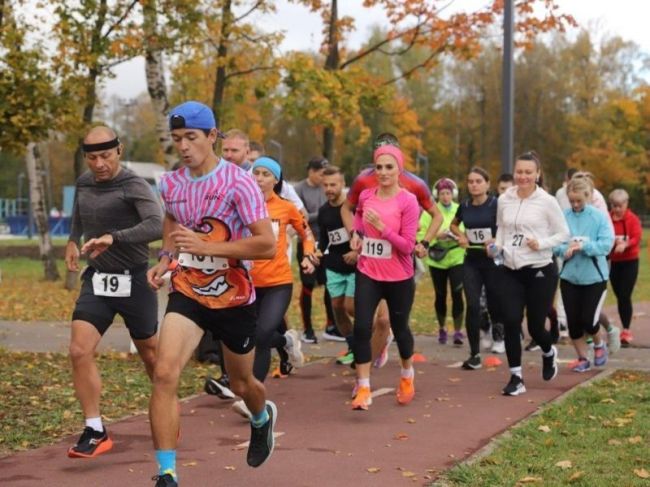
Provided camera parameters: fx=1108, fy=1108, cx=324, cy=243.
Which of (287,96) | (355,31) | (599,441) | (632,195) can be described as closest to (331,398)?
(599,441)

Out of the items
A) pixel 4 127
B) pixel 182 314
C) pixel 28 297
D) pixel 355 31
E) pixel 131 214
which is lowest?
pixel 28 297

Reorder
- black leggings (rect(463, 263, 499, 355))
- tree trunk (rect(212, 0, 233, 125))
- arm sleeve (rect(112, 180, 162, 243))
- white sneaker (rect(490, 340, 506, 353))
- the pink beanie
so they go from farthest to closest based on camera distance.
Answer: tree trunk (rect(212, 0, 233, 125)), white sneaker (rect(490, 340, 506, 353)), black leggings (rect(463, 263, 499, 355)), the pink beanie, arm sleeve (rect(112, 180, 162, 243))

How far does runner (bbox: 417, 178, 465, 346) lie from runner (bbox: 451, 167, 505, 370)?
1089 mm

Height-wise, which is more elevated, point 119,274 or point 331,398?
point 119,274

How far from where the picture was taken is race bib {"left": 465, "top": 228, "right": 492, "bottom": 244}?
11141mm

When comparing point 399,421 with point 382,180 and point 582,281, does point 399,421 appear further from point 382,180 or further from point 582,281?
point 582,281

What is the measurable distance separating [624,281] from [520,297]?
4071mm

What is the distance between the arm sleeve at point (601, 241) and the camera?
34.1ft

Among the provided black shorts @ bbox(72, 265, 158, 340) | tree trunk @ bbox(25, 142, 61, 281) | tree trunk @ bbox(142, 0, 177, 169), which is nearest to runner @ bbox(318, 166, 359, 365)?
black shorts @ bbox(72, 265, 158, 340)

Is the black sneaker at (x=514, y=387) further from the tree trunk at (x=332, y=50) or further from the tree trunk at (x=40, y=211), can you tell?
the tree trunk at (x=40, y=211)

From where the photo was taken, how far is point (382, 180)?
28.8ft

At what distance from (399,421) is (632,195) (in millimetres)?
67397

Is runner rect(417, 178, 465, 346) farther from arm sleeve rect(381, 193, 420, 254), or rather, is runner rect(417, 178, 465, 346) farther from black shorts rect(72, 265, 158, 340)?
black shorts rect(72, 265, 158, 340)

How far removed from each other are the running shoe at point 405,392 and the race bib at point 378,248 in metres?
1.05
